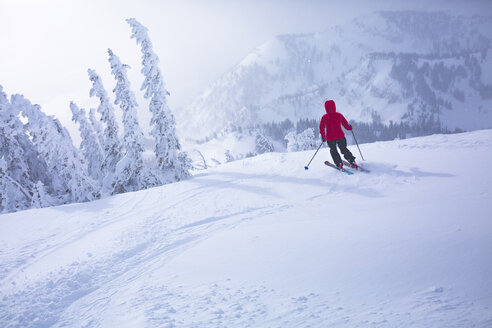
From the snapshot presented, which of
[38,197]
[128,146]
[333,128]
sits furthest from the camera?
[128,146]

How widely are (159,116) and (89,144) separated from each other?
1775 cm

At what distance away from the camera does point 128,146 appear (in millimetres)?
19797

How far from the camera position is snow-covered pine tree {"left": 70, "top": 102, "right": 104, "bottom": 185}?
2975cm

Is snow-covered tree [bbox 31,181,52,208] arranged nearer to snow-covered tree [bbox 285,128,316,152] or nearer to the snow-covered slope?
the snow-covered slope

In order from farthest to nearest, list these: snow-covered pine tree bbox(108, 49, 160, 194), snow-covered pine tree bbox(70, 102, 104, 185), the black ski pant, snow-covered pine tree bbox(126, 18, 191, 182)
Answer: snow-covered pine tree bbox(70, 102, 104, 185)
snow-covered pine tree bbox(108, 49, 160, 194)
snow-covered pine tree bbox(126, 18, 191, 182)
the black ski pant

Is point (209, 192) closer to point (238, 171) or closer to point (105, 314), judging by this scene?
point (238, 171)

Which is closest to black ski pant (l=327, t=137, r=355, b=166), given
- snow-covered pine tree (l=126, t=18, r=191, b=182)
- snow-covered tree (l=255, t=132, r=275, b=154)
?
snow-covered pine tree (l=126, t=18, r=191, b=182)

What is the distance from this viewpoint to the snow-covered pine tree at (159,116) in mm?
18703

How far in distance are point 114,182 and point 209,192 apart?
1425 centimetres

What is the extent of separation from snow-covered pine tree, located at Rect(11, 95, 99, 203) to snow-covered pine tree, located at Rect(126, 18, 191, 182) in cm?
600

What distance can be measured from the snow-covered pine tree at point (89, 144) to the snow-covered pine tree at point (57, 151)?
10.5 m

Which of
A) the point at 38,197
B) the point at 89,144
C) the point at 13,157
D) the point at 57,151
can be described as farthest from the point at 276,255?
the point at 89,144

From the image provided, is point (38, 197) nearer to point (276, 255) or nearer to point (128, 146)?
point (128, 146)

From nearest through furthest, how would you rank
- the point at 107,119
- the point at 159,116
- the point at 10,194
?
the point at 10,194 → the point at 159,116 → the point at 107,119
